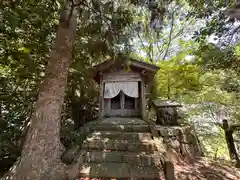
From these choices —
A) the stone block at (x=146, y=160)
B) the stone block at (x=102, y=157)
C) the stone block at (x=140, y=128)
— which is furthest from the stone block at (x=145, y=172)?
the stone block at (x=140, y=128)

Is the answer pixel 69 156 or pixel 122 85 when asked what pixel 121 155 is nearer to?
pixel 69 156

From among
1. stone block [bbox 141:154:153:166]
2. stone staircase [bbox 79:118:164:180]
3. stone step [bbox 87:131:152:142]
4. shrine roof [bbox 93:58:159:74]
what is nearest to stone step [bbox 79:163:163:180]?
stone staircase [bbox 79:118:164:180]

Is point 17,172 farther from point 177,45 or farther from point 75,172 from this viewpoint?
point 177,45

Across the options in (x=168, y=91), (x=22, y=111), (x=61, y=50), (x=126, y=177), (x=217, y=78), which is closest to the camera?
(x=126, y=177)

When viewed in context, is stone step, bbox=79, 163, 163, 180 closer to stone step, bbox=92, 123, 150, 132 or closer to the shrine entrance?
stone step, bbox=92, 123, 150, 132

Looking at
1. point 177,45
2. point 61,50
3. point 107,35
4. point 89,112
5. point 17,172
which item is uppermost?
point 177,45

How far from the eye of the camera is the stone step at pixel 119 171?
350 cm

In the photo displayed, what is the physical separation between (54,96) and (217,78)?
9032 millimetres

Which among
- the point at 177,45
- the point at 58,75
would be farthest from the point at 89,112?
the point at 177,45

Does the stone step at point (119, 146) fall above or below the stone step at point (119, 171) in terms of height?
above

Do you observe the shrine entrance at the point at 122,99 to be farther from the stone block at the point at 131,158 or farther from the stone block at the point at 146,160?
the stone block at the point at 146,160

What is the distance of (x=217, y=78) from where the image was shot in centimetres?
859

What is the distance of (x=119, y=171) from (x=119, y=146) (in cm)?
86

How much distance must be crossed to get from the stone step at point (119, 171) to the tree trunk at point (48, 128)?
25.4 inches
